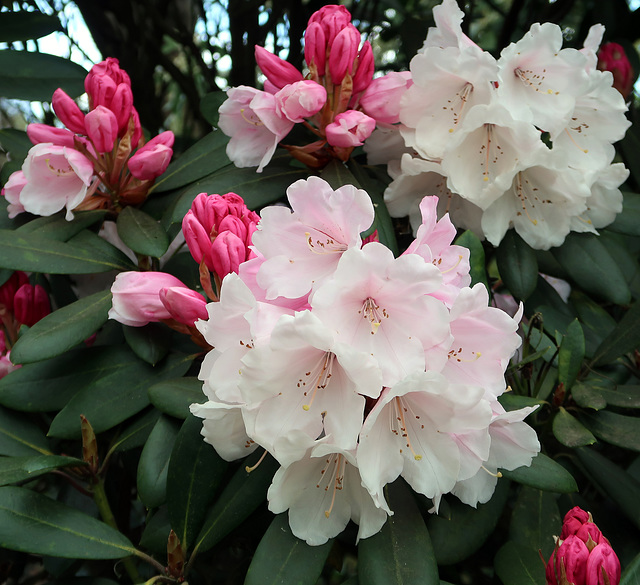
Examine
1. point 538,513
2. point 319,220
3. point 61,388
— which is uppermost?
point 319,220

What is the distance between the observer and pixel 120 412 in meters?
1.08

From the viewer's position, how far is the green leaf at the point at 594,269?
1.28m

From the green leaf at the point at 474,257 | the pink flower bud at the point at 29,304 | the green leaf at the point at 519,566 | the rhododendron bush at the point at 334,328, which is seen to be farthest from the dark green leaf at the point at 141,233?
the green leaf at the point at 519,566

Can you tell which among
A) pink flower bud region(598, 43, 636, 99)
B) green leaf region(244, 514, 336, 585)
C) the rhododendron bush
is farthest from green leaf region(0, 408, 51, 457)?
pink flower bud region(598, 43, 636, 99)

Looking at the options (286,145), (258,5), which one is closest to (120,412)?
(286,145)

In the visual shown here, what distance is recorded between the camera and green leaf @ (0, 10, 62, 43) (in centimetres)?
160

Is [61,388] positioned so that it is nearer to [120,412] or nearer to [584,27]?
[120,412]

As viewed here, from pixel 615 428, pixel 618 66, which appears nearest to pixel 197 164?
pixel 615 428

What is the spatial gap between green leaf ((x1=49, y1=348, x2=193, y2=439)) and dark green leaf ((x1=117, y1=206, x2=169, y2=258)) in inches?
7.5

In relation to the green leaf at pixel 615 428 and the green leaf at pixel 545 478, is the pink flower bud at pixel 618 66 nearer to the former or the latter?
the green leaf at pixel 615 428

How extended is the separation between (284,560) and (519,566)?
37 cm

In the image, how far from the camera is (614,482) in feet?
3.77

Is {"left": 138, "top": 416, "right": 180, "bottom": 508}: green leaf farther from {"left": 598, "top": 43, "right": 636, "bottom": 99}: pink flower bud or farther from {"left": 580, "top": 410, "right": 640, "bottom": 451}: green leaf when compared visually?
{"left": 598, "top": 43, "right": 636, "bottom": 99}: pink flower bud

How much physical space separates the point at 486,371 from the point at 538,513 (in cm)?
47
